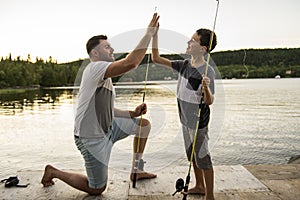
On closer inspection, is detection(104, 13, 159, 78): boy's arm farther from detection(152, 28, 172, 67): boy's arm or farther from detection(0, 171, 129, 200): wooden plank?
detection(0, 171, 129, 200): wooden plank

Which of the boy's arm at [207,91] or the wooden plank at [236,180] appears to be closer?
the boy's arm at [207,91]

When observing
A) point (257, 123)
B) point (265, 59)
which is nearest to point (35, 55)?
point (265, 59)

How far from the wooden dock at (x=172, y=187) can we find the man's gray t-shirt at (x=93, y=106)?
32.0 inches

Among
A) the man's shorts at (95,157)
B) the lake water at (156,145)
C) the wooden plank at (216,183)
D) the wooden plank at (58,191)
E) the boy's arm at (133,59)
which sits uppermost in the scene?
the boy's arm at (133,59)

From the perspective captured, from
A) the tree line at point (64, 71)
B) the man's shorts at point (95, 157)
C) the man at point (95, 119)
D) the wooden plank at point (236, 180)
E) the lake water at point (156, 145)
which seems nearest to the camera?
the man at point (95, 119)

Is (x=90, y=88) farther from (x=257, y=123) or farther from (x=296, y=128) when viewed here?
(x=257, y=123)

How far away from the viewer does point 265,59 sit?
2988cm

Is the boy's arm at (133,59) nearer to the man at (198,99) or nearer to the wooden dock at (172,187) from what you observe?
the man at (198,99)

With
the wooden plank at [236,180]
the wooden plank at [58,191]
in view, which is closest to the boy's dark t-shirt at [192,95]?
the wooden plank at [236,180]

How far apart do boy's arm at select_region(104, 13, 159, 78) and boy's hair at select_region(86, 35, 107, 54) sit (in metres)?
0.55

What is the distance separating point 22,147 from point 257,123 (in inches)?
430

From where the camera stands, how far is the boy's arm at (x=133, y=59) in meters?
3.25

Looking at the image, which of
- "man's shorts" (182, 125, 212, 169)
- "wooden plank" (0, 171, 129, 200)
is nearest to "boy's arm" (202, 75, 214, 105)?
"man's shorts" (182, 125, 212, 169)

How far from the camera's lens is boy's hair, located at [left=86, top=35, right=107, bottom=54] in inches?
149
